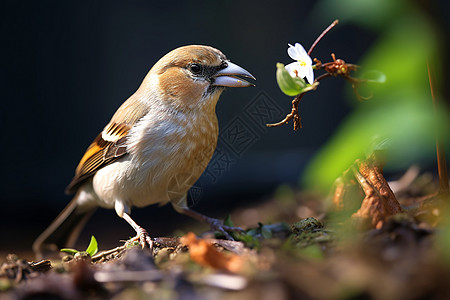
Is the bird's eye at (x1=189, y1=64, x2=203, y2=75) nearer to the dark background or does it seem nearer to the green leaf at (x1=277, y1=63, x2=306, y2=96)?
the green leaf at (x1=277, y1=63, x2=306, y2=96)

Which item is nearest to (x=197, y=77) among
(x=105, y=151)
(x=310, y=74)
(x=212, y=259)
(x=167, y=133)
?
(x=167, y=133)

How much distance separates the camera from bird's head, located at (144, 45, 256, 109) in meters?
3.37

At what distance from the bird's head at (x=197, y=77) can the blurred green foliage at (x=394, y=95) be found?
1229 millimetres

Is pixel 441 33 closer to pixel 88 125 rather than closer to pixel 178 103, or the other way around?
pixel 178 103

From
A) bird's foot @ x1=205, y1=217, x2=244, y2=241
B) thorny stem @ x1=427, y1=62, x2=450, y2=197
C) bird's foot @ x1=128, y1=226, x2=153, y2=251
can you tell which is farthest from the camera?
bird's foot @ x1=205, y1=217, x2=244, y2=241

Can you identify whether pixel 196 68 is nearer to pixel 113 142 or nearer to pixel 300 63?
pixel 113 142

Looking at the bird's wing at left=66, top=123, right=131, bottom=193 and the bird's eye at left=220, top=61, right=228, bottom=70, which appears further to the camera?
the bird's wing at left=66, top=123, right=131, bottom=193

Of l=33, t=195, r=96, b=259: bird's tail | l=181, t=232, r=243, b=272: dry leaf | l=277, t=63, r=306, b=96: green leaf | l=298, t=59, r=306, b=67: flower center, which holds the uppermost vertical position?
l=298, t=59, r=306, b=67: flower center

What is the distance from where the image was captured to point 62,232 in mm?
4445

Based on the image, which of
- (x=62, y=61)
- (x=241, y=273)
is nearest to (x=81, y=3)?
(x=62, y=61)

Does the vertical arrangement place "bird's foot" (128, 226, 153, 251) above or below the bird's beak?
below

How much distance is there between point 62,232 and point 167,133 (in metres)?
1.90

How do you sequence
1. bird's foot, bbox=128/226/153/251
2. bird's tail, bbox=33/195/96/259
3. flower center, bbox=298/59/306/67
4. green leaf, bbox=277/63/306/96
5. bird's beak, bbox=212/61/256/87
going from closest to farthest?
green leaf, bbox=277/63/306/96 < flower center, bbox=298/59/306/67 < bird's foot, bbox=128/226/153/251 < bird's beak, bbox=212/61/256/87 < bird's tail, bbox=33/195/96/259

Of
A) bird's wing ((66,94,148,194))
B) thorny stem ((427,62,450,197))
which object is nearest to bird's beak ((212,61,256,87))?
bird's wing ((66,94,148,194))
